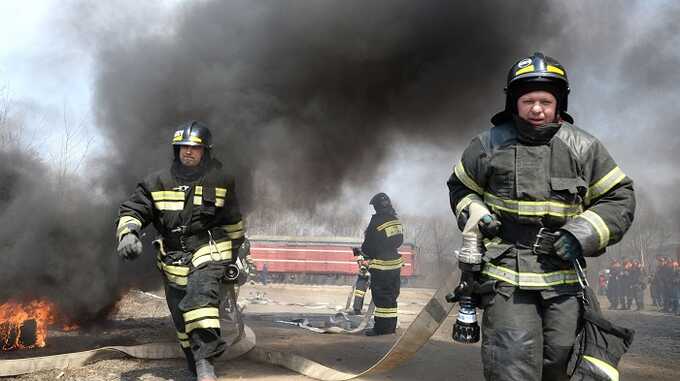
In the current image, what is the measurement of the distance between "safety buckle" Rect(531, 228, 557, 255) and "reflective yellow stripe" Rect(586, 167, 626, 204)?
298 mm

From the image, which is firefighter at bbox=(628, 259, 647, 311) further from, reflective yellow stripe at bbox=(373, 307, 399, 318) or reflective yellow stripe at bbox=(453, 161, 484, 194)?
reflective yellow stripe at bbox=(453, 161, 484, 194)

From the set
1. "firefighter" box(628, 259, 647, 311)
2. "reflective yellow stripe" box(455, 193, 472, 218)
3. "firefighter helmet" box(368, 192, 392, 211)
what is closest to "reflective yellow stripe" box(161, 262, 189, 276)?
"reflective yellow stripe" box(455, 193, 472, 218)

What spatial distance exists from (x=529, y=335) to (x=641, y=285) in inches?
643

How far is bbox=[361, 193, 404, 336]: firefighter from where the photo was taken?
24.0 feet

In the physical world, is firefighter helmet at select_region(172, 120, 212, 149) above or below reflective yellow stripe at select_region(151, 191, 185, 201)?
above

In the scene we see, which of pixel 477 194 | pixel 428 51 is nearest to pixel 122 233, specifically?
pixel 477 194

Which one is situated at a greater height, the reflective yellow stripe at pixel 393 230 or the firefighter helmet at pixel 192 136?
the firefighter helmet at pixel 192 136

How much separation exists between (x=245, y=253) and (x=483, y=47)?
5827 mm

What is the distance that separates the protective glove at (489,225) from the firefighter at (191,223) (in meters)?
2.09

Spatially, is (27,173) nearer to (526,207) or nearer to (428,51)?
(428,51)

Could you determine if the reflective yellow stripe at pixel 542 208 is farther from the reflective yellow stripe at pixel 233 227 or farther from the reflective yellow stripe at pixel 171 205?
the reflective yellow stripe at pixel 171 205

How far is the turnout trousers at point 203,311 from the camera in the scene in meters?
3.82

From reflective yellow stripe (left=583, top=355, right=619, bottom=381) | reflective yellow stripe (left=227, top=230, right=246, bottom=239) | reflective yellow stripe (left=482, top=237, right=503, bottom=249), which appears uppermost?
reflective yellow stripe (left=482, top=237, right=503, bottom=249)

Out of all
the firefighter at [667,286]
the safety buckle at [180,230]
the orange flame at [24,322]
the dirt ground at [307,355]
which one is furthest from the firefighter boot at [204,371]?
the firefighter at [667,286]
